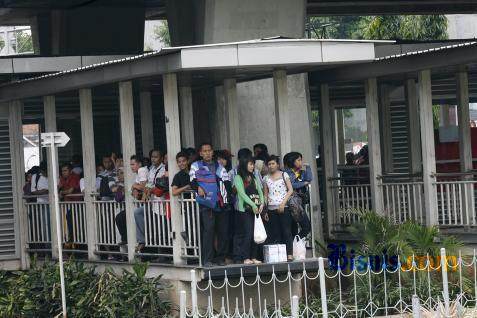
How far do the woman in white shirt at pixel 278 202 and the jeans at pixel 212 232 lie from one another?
1.99 feet

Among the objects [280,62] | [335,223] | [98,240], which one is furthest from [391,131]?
[280,62]

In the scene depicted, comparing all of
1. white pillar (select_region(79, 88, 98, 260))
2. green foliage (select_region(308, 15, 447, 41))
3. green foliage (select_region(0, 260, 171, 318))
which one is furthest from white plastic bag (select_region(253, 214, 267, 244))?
green foliage (select_region(308, 15, 447, 41))

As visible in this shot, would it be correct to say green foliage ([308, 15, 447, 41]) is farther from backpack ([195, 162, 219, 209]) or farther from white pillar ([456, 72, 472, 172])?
backpack ([195, 162, 219, 209])

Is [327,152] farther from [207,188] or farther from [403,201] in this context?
[207,188]

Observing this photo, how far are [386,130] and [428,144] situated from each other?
615 centimetres

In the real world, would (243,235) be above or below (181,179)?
below

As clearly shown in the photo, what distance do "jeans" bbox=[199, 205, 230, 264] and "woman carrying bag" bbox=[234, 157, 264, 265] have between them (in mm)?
159

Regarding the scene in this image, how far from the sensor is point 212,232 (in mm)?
18672

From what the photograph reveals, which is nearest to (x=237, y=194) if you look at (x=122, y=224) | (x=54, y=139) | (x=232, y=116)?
(x=232, y=116)

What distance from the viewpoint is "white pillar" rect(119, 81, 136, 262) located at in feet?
66.7

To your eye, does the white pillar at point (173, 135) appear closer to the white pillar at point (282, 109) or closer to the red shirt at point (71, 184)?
the white pillar at point (282, 109)

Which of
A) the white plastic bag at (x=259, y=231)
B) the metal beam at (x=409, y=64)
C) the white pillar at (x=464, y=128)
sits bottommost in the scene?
the white plastic bag at (x=259, y=231)

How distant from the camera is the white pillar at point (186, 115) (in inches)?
870

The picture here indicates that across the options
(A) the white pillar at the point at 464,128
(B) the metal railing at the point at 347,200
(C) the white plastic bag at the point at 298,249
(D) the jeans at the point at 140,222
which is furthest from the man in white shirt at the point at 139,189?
(A) the white pillar at the point at 464,128
